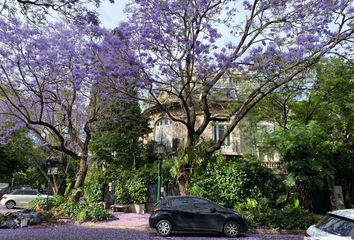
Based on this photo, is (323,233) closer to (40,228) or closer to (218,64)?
(218,64)

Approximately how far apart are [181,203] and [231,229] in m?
2.08

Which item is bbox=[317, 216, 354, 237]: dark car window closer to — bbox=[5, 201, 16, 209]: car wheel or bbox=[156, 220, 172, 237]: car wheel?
bbox=[156, 220, 172, 237]: car wheel

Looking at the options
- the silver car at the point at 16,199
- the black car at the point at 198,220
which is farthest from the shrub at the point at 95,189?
the black car at the point at 198,220

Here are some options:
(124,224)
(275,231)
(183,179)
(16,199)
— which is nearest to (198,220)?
(275,231)

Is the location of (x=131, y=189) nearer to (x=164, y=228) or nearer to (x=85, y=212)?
(x=85, y=212)

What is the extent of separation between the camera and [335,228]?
6.47 m

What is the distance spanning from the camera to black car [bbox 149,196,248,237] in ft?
43.3

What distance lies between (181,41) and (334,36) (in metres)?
6.68

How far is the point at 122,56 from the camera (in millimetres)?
15969

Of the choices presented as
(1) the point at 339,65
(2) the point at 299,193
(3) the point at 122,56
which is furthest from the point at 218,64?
(2) the point at 299,193

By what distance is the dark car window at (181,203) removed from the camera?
13539 millimetres

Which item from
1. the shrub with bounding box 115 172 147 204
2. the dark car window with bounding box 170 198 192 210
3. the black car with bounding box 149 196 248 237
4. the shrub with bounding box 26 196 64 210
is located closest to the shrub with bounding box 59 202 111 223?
the shrub with bounding box 26 196 64 210

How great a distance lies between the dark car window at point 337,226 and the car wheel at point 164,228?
7312 millimetres

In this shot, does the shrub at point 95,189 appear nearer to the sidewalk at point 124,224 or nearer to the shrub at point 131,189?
the shrub at point 131,189
